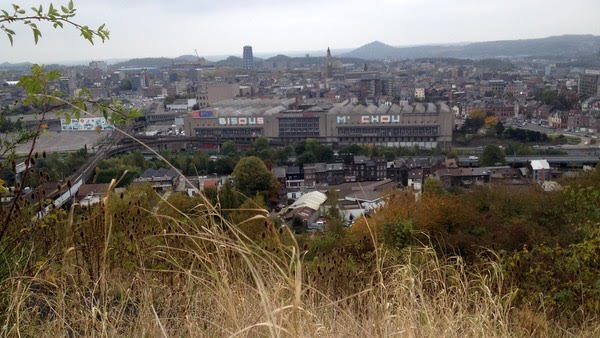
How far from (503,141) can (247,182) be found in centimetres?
801

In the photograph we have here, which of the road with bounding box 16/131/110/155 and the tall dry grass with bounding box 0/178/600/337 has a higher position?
the tall dry grass with bounding box 0/178/600/337

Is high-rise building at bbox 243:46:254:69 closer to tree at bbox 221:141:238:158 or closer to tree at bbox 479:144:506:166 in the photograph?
tree at bbox 221:141:238:158

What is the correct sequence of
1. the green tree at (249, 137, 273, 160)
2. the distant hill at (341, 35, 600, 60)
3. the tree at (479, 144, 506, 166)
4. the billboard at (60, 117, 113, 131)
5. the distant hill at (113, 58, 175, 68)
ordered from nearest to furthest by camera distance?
1. the billboard at (60, 117, 113, 131)
2. the tree at (479, 144, 506, 166)
3. the green tree at (249, 137, 273, 160)
4. the distant hill at (113, 58, 175, 68)
5. the distant hill at (341, 35, 600, 60)

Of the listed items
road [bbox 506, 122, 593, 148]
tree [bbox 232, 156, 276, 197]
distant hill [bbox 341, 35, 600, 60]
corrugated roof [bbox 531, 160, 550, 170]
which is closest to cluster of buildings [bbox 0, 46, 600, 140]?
road [bbox 506, 122, 593, 148]

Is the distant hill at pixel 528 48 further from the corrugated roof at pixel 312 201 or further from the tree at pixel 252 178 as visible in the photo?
the corrugated roof at pixel 312 201

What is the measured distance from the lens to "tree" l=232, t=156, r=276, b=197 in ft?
25.5

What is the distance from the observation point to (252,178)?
26.0 ft

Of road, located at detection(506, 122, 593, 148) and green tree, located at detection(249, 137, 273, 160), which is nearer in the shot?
green tree, located at detection(249, 137, 273, 160)

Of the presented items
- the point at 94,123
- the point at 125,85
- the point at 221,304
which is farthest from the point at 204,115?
the point at 125,85

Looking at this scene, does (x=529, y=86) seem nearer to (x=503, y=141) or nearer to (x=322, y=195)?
(x=503, y=141)

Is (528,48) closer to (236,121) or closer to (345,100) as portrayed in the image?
(345,100)

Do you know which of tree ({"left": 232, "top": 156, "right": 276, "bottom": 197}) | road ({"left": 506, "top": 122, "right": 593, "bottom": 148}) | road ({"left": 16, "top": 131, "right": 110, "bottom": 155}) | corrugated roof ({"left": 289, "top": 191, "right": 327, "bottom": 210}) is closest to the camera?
corrugated roof ({"left": 289, "top": 191, "right": 327, "bottom": 210})

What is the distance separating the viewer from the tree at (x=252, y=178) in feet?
25.5

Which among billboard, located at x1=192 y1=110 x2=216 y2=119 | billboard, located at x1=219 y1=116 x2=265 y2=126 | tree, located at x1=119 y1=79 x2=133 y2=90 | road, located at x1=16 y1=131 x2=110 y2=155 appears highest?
tree, located at x1=119 y1=79 x2=133 y2=90
